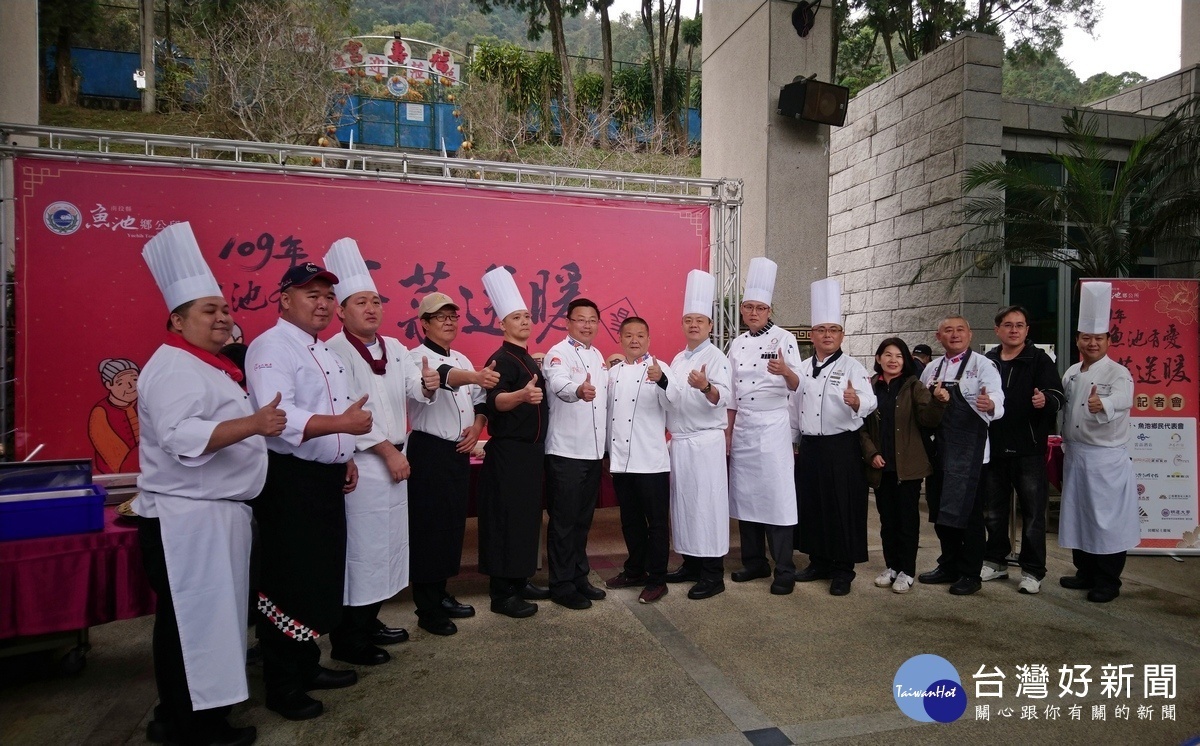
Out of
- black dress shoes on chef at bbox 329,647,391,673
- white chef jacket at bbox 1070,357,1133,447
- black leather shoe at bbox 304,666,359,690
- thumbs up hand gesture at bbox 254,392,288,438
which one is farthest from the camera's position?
white chef jacket at bbox 1070,357,1133,447

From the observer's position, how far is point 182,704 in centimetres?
246

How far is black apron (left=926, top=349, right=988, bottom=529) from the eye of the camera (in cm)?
418

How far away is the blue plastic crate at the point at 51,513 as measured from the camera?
283 centimetres

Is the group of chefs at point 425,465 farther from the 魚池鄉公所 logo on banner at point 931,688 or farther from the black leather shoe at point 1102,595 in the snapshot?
the 魚池鄉公所 logo on banner at point 931,688

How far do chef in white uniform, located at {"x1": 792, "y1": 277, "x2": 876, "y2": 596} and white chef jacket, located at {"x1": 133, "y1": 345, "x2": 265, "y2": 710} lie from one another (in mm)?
2988

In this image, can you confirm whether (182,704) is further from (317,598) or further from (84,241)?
(84,241)

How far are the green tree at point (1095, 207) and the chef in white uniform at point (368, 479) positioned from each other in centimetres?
585

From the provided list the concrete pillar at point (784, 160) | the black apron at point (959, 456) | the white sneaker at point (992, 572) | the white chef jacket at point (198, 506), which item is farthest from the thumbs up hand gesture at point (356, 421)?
the concrete pillar at point (784, 160)

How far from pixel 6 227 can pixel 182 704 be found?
3510 mm

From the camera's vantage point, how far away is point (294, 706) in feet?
9.06

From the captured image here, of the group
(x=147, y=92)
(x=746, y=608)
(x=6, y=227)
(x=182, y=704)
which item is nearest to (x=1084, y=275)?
(x=746, y=608)

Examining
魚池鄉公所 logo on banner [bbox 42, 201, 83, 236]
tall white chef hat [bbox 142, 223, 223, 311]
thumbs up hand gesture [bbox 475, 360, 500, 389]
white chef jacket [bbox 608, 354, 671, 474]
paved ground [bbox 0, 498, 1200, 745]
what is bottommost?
paved ground [bbox 0, 498, 1200, 745]

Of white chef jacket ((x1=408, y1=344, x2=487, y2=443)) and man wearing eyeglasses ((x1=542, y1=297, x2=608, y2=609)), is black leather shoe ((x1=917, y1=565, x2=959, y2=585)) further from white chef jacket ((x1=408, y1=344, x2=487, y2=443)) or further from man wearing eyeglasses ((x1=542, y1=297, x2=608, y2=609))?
white chef jacket ((x1=408, y1=344, x2=487, y2=443))

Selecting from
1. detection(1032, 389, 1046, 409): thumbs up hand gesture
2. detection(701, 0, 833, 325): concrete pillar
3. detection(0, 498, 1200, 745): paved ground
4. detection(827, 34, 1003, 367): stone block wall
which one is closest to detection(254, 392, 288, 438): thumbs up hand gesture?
detection(0, 498, 1200, 745): paved ground
